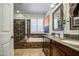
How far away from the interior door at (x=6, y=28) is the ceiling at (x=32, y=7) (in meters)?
0.11

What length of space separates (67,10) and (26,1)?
2.06ft

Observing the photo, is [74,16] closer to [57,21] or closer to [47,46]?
[57,21]

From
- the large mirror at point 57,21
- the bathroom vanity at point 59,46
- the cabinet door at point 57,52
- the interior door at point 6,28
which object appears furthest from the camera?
the large mirror at point 57,21

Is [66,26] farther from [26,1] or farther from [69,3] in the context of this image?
[26,1]

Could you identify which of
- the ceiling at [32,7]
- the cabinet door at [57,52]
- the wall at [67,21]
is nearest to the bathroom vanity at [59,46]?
the cabinet door at [57,52]

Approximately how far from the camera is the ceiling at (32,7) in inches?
67.3

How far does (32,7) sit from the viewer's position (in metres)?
1.75

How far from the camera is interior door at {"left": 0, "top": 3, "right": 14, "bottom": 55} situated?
170 centimetres

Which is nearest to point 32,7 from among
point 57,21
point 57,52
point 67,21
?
point 57,21

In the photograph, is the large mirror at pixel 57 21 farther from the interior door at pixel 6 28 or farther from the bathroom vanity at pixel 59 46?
the interior door at pixel 6 28

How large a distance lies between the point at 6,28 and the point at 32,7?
465mm

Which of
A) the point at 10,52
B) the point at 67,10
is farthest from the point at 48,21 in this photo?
the point at 10,52

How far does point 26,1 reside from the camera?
5.43 feet

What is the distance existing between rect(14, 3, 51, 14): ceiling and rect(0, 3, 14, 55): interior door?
111 mm
